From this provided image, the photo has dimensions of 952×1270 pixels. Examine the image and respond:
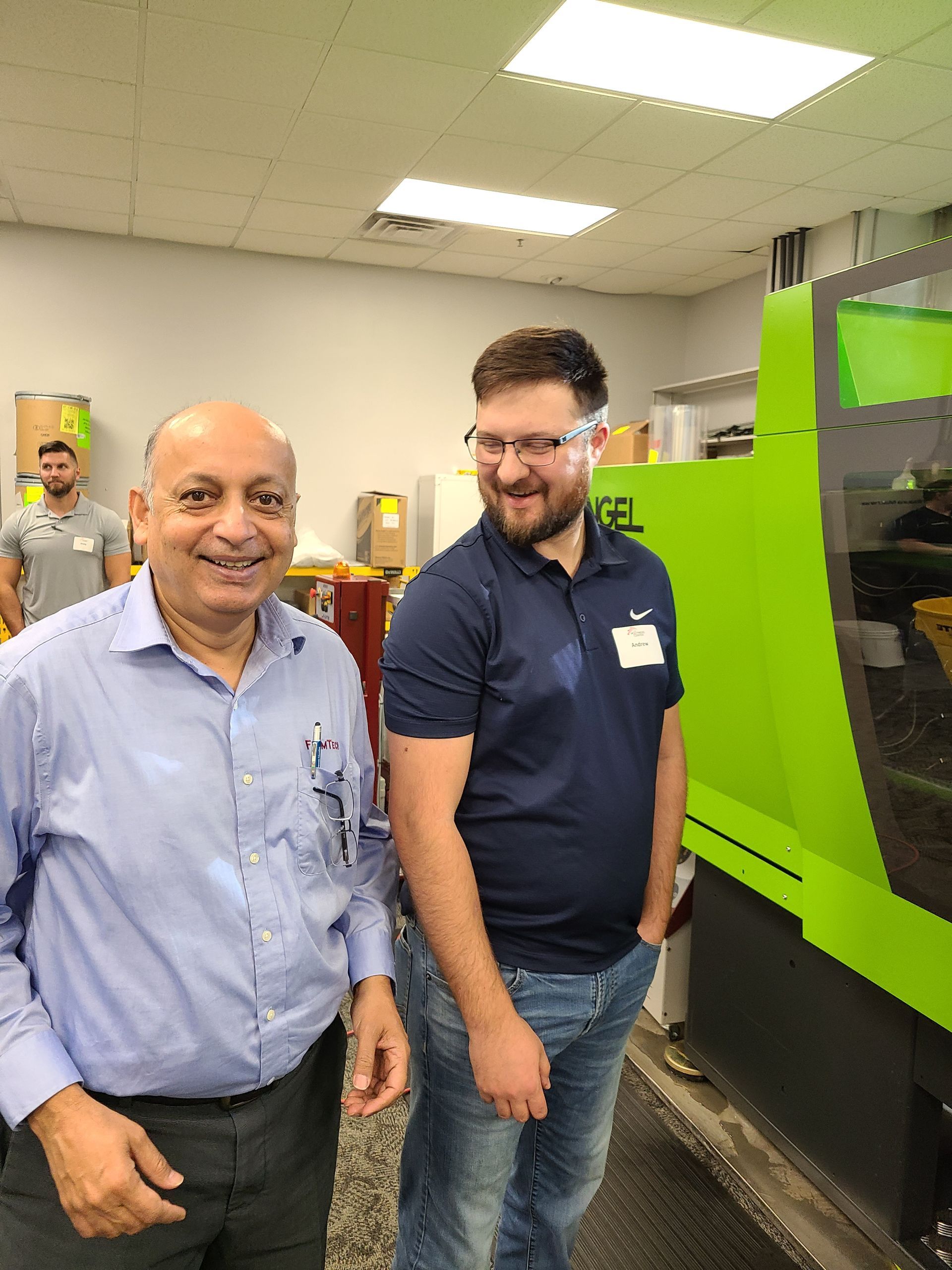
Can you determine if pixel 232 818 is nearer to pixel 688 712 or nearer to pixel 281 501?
pixel 281 501

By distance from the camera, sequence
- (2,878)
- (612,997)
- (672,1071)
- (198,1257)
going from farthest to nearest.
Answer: (672,1071), (612,997), (198,1257), (2,878)

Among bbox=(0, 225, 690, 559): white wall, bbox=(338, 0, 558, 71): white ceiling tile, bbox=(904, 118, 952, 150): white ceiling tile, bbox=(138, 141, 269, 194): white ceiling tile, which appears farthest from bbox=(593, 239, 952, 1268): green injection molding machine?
bbox=(0, 225, 690, 559): white wall

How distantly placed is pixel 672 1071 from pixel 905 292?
211 cm

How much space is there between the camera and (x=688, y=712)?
230 centimetres

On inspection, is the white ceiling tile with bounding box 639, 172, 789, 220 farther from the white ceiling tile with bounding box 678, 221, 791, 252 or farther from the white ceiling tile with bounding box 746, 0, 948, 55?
the white ceiling tile with bounding box 746, 0, 948, 55

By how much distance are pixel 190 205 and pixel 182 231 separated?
0.59 m

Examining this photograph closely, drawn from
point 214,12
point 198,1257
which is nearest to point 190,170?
point 214,12

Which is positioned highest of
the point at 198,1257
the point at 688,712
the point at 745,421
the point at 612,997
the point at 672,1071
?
the point at 745,421

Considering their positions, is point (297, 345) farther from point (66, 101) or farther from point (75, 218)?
point (66, 101)

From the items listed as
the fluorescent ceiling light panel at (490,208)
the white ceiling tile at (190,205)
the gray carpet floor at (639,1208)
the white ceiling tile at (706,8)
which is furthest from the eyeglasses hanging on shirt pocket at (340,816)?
the white ceiling tile at (190,205)

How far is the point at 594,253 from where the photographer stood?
564cm

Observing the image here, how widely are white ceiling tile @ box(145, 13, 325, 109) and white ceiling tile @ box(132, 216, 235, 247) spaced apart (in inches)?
73.6

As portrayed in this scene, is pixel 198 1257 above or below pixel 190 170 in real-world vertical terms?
below

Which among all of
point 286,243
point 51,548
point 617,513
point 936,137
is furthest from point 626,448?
point 286,243
